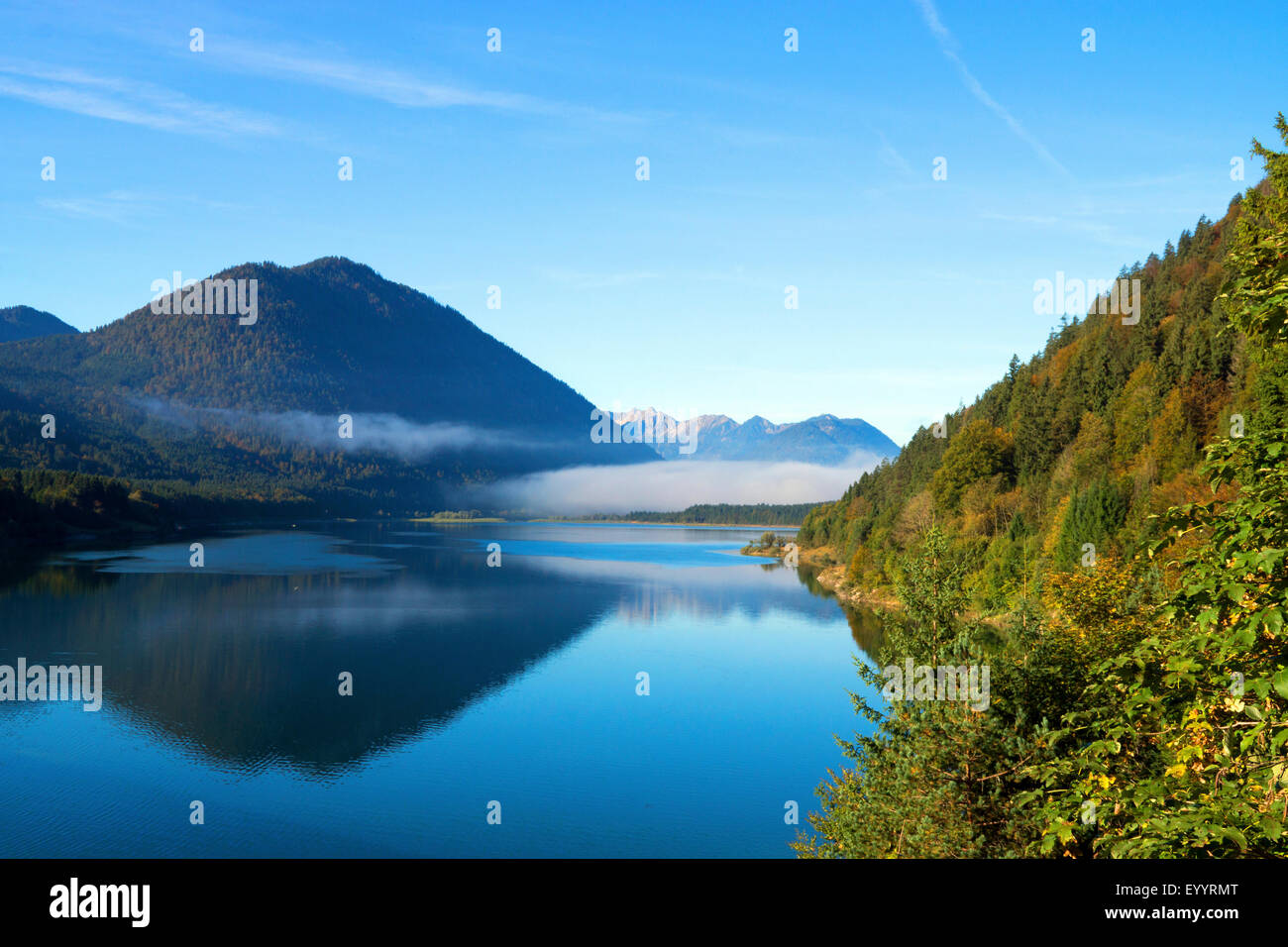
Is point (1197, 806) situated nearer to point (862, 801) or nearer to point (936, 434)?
point (862, 801)

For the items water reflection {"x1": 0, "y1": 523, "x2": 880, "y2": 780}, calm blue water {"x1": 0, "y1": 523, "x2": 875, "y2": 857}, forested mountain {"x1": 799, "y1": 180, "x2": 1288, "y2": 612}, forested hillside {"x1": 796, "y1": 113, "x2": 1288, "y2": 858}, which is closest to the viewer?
forested hillside {"x1": 796, "y1": 113, "x2": 1288, "y2": 858}

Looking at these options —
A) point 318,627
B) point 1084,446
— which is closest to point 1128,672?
point 318,627

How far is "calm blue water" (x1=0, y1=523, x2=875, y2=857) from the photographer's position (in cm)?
2388

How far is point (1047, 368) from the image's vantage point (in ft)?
274

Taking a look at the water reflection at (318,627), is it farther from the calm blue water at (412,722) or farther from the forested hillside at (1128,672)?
the forested hillside at (1128,672)

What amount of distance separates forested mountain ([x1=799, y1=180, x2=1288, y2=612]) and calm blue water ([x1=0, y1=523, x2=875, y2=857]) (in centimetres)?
1041

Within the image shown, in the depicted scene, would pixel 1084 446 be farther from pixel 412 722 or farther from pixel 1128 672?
pixel 1128 672

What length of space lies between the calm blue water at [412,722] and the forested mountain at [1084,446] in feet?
34.2

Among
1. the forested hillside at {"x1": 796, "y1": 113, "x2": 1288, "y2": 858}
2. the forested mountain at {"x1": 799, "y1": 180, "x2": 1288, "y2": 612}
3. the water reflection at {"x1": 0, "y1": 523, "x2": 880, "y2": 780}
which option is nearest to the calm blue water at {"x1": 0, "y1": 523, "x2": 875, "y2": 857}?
the water reflection at {"x1": 0, "y1": 523, "x2": 880, "y2": 780}

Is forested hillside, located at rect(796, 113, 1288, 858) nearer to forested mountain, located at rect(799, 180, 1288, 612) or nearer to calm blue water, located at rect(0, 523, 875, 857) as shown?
forested mountain, located at rect(799, 180, 1288, 612)

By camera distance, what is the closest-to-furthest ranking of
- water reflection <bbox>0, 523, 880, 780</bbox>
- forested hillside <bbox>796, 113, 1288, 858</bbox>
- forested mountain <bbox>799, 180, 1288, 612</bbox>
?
forested hillside <bbox>796, 113, 1288, 858</bbox> < water reflection <bbox>0, 523, 880, 780</bbox> < forested mountain <bbox>799, 180, 1288, 612</bbox>

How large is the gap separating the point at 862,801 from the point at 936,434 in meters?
69.7
